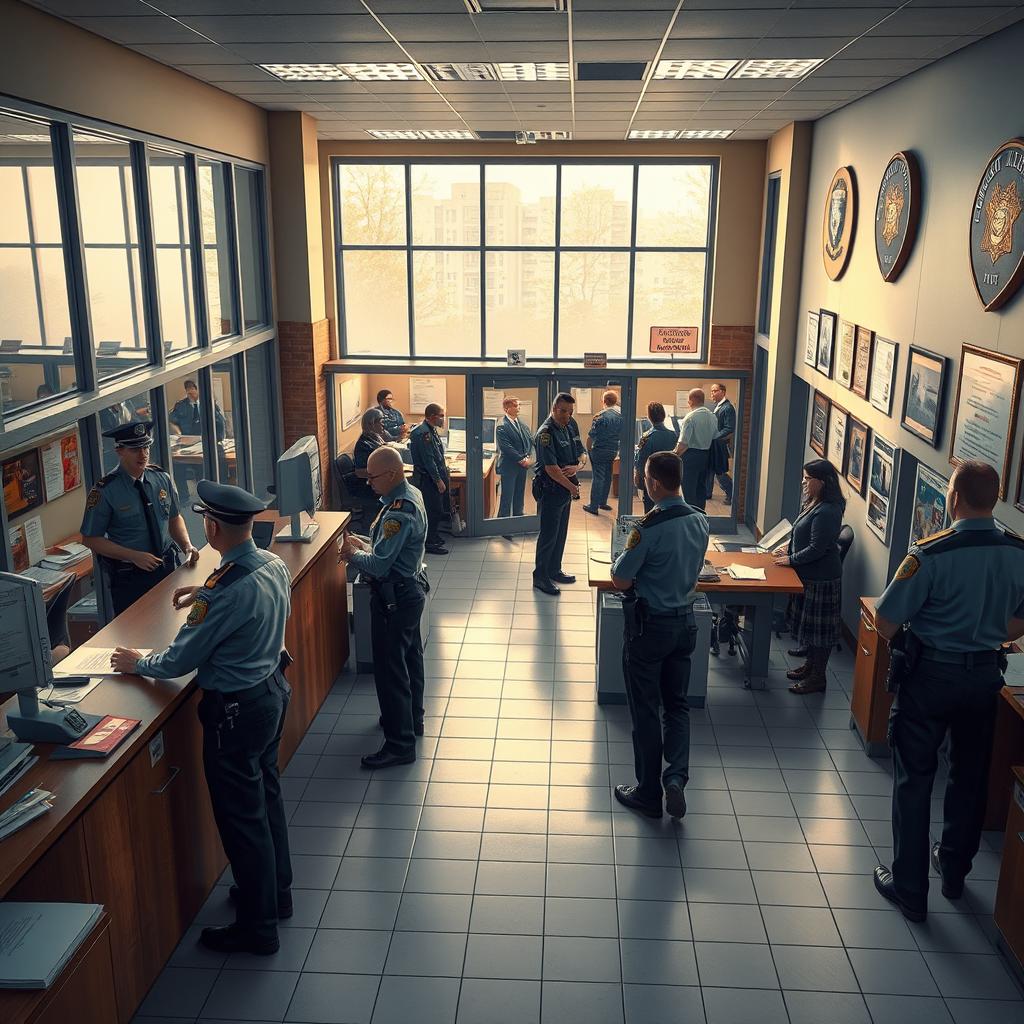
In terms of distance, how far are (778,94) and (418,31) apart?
3.12 metres

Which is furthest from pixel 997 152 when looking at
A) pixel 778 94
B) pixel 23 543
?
pixel 23 543

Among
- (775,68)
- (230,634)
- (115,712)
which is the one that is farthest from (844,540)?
(115,712)

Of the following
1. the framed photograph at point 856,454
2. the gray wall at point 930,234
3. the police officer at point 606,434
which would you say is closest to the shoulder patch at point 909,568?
the gray wall at point 930,234

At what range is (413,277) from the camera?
10344mm

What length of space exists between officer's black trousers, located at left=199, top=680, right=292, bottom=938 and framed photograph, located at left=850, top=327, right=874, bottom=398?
15.7 feet

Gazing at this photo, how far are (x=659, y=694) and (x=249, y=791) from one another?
207 cm

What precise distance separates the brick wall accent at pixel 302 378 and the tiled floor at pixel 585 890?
13.5ft

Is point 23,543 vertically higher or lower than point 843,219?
lower

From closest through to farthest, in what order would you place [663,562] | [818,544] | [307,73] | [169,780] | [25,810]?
[25,810] < [169,780] < [663,562] < [818,544] < [307,73]

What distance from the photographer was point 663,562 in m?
4.61

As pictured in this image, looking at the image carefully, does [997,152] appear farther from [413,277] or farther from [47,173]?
[413,277]

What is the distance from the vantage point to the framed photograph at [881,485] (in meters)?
6.23

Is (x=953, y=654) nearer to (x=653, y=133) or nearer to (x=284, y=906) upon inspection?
(x=284, y=906)

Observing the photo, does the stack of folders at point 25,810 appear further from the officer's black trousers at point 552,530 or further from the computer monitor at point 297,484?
the officer's black trousers at point 552,530
